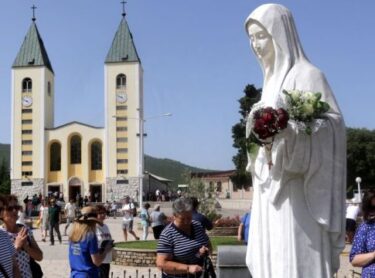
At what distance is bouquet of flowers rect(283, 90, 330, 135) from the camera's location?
3727mm

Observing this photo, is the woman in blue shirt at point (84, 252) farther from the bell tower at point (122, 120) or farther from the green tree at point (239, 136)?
the bell tower at point (122, 120)

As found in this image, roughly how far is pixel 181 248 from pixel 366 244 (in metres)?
1.90

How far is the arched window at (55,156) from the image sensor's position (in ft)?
256

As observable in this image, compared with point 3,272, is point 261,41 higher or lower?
higher

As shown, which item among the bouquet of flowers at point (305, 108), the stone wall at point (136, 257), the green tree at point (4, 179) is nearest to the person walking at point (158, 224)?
the stone wall at point (136, 257)

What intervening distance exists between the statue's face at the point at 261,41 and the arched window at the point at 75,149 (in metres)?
75.2

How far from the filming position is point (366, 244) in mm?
4891

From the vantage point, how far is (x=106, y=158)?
74625 millimetres

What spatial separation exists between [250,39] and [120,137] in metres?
70.6

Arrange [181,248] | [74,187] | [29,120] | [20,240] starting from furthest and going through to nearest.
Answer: [29,120] < [74,187] < [20,240] < [181,248]

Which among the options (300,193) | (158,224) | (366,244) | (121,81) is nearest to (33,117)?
(121,81)

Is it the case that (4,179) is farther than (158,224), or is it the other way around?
(4,179)

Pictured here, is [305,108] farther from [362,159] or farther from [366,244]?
[362,159]

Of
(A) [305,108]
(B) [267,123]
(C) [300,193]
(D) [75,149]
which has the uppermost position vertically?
(D) [75,149]
